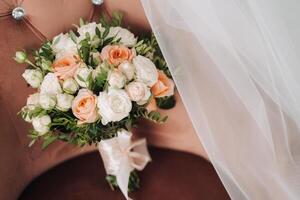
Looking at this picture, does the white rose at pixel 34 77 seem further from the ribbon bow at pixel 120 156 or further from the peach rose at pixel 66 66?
the ribbon bow at pixel 120 156

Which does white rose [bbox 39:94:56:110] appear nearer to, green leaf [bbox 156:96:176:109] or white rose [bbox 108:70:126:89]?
white rose [bbox 108:70:126:89]

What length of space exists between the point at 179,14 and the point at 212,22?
0.07 meters

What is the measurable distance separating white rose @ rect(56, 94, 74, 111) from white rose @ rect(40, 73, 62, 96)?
0.05ft

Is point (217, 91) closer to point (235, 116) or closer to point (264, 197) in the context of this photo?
point (235, 116)

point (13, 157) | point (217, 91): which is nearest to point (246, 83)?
point (217, 91)

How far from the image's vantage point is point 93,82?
0.81 m

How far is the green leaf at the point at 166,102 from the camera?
0.98 metres

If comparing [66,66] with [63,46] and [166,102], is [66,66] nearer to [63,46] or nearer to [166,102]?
[63,46]

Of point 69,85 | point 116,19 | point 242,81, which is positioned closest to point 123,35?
point 116,19

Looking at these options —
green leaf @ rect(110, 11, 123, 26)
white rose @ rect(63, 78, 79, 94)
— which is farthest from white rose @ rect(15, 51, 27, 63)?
green leaf @ rect(110, 11, 123, 26)

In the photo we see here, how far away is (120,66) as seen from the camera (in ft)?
2.68

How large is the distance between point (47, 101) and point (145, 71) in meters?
0.21

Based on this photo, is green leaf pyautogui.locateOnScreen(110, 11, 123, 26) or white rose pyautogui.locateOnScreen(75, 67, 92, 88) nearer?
white rose pyautogui.locateOnScreen(75, 67, 92, 88)

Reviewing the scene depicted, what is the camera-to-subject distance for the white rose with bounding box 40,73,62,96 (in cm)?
81
